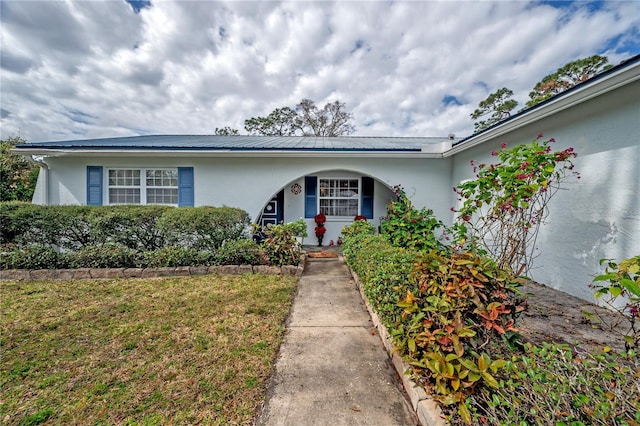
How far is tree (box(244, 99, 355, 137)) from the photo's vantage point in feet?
78.9

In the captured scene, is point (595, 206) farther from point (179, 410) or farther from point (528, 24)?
point (179, 410)

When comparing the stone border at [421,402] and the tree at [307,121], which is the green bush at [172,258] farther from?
the tree at [307,121]

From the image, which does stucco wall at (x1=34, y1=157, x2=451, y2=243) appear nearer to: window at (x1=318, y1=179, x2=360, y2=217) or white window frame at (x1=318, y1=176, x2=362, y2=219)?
white window frame at (x1=318, y1=176, x2=362, y2=219)

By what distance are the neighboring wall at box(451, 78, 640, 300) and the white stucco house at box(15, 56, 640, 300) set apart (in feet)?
0.05

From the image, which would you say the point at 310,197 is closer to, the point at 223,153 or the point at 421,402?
the point at 223,153

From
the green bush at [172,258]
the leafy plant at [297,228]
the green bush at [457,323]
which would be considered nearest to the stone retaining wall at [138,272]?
the green bush at [172,258]

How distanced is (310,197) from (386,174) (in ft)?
9.22

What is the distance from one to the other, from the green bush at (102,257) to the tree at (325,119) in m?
20.6

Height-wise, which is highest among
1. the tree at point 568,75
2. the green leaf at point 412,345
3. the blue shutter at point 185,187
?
the tree at point 568,75

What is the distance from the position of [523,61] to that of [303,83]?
896 cm

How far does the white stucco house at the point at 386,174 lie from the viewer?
358cm

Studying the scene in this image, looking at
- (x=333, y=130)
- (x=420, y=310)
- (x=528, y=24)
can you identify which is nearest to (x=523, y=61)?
(x=528, y=24)

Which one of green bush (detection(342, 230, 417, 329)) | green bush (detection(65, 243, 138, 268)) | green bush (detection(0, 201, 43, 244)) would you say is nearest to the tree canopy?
green bush (detection(342, 230, 417, 329))

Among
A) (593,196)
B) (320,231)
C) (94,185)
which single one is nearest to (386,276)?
(593,196)
